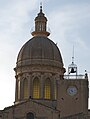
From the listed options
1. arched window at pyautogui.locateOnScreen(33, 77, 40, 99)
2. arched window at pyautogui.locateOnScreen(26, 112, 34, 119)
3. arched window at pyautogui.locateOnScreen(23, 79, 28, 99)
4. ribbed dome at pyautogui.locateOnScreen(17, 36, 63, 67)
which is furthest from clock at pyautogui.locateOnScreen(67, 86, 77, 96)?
arched window at pyautogui.locateOnScreen(23, 79, 28, 99)

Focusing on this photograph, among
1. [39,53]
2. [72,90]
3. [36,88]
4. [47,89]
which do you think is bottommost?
[72,90]

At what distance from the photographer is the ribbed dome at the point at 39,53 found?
71.2m

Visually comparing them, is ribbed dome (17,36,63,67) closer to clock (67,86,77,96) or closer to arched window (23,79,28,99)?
arched window (23,79,28,99)

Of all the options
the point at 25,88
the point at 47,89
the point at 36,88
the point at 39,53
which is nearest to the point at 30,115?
the point at 36,88

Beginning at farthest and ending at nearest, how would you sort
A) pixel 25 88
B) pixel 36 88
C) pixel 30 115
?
pixel 25 88, pixel 36 88, pixel 30 115

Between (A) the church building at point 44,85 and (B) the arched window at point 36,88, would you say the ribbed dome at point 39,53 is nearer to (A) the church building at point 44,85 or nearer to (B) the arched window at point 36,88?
(A) the church building at point 44,85

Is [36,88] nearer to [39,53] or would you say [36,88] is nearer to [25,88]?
[25,88]

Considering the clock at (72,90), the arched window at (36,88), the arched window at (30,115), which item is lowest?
the arched window at (30,115)

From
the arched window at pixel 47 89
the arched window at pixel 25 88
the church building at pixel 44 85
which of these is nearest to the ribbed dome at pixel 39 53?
the church building at pixel 44 85

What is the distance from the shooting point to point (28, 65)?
233 ft

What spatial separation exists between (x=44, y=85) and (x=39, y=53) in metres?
4.99

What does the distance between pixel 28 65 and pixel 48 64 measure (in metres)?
2.92

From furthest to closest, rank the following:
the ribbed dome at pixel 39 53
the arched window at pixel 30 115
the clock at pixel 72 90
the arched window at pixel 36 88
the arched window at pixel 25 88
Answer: the ribbed dome at pixel 39 53
the arched window at pixel 25 88
the arched window at pixel 36 88
the clock at pixel 72 90
the arched window at pixel 30 115

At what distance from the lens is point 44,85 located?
69875mm
